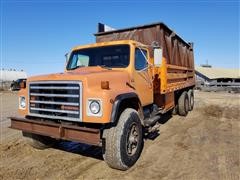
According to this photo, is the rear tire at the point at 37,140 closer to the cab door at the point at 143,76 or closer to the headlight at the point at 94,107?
the headlight at the point at 94,107

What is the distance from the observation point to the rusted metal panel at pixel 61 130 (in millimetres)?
4355

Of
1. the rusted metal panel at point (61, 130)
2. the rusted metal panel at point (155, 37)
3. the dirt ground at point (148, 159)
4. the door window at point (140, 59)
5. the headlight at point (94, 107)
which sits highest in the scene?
the rusted metal panel at point (155, 37)

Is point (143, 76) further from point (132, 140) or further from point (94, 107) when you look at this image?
point (94, 107)

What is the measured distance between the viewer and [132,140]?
5.13 m

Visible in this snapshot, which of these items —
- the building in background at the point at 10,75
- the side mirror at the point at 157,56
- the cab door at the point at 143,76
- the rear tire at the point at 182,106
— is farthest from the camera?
the building in background at the point at 10,75

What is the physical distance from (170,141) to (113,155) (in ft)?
9.35

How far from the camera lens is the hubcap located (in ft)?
16.5

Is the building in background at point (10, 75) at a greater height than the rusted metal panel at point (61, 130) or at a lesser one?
greater

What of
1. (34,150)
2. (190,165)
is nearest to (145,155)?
(190,165)

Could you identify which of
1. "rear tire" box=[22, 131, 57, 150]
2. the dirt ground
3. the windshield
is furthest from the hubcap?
"rear tire" box=[22, 131, 57, 150]

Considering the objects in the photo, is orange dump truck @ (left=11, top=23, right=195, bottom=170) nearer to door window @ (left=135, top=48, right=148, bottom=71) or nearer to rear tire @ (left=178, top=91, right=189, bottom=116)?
door window @ (left=135, top=48, right=148, bottom=71)

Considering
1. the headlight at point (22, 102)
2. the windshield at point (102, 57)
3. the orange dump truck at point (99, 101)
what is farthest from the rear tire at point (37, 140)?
the windshield at point (102, 57)

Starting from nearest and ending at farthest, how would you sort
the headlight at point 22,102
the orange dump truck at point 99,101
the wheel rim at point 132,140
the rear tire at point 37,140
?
the orange dump truck at point 99,101, the wheel rim at point 132,140, the headlight at point 22,102, the rear tire at point 37,140

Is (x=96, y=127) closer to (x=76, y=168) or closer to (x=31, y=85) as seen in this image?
(x=76, y=168)
